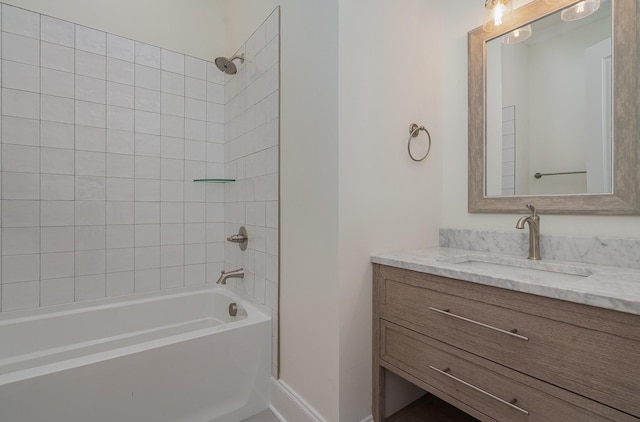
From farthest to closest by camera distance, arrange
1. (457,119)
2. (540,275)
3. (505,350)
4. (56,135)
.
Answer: (56,135), (457,119), (540,275), (505,350)

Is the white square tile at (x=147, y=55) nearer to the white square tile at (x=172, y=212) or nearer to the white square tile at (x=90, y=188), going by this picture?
the white square tile at (x=90, y=188)

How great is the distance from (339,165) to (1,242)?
73.7 inches

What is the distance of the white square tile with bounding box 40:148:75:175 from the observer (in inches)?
66.4

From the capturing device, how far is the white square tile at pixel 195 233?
2135 mm

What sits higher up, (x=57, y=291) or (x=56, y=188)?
(x=56, y=188)

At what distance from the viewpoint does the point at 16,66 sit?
1.62m

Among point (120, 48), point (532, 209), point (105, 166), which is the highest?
point (120, 48)

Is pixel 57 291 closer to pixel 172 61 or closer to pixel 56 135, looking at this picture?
pixel 56 135

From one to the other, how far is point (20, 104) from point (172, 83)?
0.81m

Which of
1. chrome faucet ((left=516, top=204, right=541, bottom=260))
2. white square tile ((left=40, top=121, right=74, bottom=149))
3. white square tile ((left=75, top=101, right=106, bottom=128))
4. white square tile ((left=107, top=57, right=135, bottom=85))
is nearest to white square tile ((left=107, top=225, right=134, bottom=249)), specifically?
white square tile ((left=40, top=121, right=74, bottom=149))

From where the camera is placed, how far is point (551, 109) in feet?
4.28

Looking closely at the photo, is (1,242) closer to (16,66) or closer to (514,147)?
(16,66)

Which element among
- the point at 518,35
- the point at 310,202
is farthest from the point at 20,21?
the point at 518,35

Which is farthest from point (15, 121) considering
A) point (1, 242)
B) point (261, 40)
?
point (261, 40)
